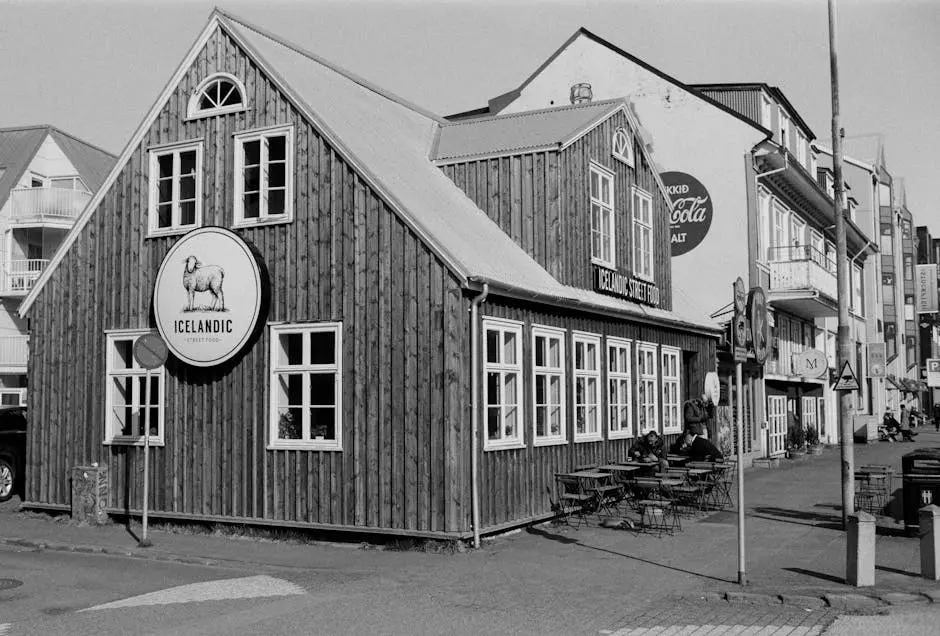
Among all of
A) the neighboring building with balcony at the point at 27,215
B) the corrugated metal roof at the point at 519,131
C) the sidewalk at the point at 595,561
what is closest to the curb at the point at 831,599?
the sidewalk at the point at 595,561

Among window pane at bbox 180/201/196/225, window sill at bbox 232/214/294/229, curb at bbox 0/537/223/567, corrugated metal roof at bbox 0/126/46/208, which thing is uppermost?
corrugated metal roof at bbox 0/126/46/208

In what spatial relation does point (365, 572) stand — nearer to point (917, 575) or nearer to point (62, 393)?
point (917, 575)

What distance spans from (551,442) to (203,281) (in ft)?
19.7

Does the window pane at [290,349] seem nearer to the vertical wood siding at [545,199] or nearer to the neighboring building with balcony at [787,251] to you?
the vertical wood siding at [545,199]

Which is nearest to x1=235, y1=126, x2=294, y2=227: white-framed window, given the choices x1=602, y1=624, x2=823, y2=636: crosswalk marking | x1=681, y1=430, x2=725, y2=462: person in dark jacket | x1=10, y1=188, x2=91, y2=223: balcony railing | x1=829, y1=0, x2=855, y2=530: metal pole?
x1=829, y1=0, x2=855, y2=530: metal pole

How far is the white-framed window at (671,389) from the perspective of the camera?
22141 millimetres

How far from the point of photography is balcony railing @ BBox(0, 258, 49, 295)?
40.9m

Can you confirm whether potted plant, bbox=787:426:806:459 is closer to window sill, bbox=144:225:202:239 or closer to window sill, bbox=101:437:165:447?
window sill, bbox=101:437:165:447

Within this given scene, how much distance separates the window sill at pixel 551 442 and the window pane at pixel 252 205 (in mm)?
5587

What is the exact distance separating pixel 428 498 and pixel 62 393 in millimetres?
7299

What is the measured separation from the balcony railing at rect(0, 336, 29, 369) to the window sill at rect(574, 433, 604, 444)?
29.0 m

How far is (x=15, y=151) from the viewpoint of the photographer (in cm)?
4472

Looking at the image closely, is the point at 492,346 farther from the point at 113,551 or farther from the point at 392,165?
the point at 113,551

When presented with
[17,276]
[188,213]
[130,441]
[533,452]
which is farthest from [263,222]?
[17,276]
